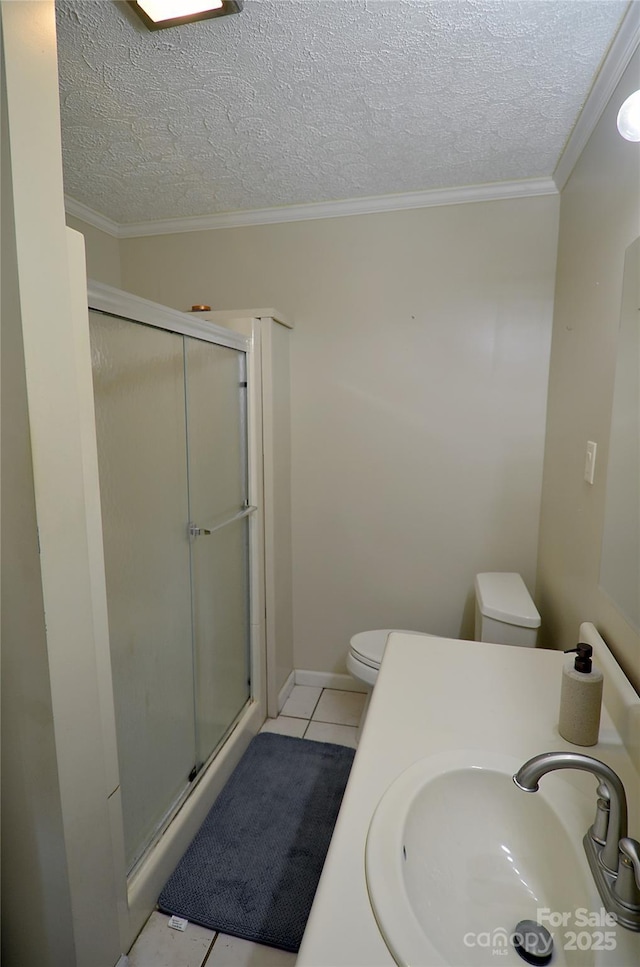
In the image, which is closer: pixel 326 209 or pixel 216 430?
pixel 216 430

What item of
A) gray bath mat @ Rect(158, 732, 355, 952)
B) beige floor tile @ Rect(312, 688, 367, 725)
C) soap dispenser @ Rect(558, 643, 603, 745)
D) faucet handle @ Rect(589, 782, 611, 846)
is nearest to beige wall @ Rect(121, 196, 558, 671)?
beige floor tile @ Rect(312, 688, 367, 725)

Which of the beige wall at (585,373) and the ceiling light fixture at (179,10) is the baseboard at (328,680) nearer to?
the beige wall at (585,373)

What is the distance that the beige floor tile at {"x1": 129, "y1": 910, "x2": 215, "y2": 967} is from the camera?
1.26 metres

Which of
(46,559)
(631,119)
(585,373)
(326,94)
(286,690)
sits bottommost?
(286,690)

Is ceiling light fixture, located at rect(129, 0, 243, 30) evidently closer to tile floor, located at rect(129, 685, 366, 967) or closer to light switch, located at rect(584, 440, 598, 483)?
light switch, located at rect(584, 440, 598, 483)

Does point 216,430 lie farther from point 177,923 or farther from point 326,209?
point 177,923

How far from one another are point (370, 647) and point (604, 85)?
199cm

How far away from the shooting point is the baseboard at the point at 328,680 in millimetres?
2434

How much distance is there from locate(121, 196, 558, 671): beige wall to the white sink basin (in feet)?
4.53

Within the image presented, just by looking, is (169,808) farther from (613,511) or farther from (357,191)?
(357,191)

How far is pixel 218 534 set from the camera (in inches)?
71.6

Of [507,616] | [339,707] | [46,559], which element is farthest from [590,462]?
[339,707]

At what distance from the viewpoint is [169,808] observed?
1523 millimetres

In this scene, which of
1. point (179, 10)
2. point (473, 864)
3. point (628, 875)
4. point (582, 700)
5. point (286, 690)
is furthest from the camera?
point (286, 690)
